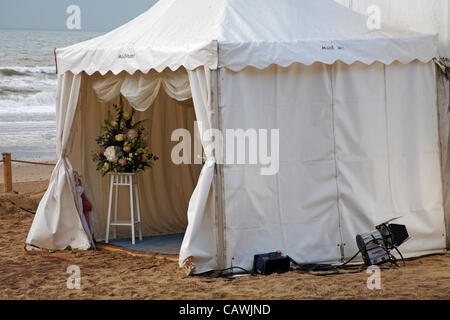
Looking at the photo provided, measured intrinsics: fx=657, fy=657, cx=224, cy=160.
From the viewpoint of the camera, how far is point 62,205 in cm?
729

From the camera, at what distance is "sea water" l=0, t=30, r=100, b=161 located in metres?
20.2

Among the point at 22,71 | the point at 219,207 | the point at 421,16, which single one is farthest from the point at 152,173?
the point at 22,71

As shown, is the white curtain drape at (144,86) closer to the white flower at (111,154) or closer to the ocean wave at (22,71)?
the white flower at (111,154)

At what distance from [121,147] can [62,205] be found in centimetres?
92

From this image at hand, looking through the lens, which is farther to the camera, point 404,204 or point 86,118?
point 86,118

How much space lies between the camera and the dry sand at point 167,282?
210 inches

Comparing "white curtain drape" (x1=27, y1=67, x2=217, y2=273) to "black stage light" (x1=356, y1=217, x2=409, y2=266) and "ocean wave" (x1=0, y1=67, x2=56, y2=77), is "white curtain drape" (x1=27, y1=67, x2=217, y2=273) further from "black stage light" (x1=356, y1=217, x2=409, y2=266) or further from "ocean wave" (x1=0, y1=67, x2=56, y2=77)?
"ocean wave" (x1=0, y1=67, x2=56, y2=77)

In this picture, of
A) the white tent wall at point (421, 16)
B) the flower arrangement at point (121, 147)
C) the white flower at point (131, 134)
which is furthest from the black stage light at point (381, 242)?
the white flower at point (131, 134)

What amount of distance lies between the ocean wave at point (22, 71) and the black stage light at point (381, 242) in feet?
85.8

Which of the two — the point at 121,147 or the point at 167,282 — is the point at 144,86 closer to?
the point at 121,147
